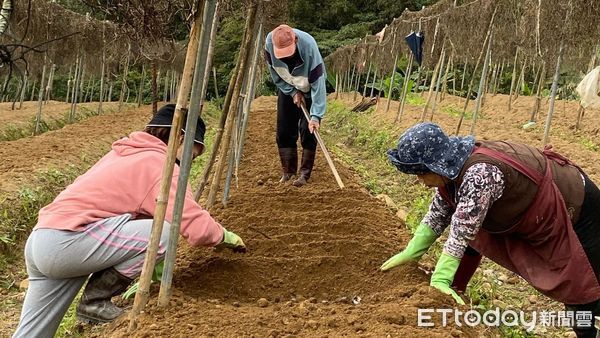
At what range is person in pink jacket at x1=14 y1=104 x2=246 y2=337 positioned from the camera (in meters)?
2.56

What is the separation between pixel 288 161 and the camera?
540 cm

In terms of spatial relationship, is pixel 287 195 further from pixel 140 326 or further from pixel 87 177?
pixel 140 326

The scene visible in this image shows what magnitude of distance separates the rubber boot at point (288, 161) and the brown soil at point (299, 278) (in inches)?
13.2

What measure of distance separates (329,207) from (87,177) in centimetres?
212

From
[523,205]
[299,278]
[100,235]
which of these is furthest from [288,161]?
[523,205]

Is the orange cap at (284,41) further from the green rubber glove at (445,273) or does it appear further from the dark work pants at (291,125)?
the green rubber glove at (445,273)

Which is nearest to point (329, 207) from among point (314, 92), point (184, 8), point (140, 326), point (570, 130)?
point (314, 92)

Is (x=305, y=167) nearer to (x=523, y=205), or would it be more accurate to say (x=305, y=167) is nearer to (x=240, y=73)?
(x=240, y=73)

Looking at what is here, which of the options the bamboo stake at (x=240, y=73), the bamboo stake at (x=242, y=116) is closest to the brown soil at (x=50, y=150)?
the bamboo stake at (x=242, y=116)

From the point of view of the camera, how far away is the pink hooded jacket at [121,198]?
A: 258cm

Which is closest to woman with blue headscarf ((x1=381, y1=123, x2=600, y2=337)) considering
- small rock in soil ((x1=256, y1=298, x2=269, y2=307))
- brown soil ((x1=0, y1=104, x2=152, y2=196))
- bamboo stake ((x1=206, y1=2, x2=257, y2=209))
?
small rock in soil ((x1=256, y1=298, x2=269, y2=307))

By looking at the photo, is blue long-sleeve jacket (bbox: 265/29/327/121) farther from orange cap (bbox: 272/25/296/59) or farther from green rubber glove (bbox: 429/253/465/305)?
green rubber glove (bbox: 429/253/465/305)

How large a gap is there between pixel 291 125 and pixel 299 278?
2.38m

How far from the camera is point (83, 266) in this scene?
2.60 meters
